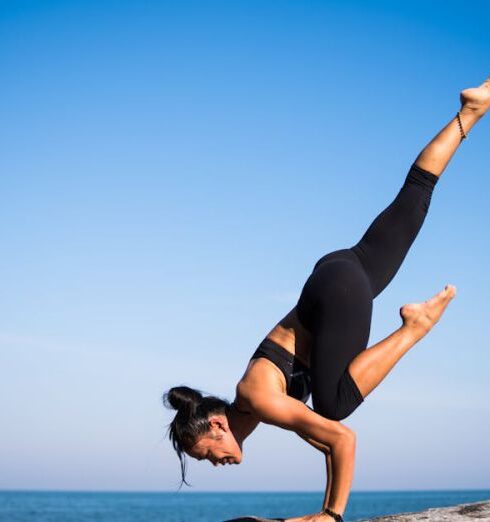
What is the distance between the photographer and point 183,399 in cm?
578

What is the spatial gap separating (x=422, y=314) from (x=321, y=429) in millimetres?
1082

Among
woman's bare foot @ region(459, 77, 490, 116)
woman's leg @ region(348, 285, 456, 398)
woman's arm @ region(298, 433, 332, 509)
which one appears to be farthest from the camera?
woman's bare foot @ region(459, 77, 490, 116)

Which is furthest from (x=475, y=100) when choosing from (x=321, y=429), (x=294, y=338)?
(x=321, y=429)

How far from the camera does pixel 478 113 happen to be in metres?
6.14

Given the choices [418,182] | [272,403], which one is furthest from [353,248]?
[272,403]

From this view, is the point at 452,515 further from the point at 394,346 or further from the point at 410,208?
the point at 410,208

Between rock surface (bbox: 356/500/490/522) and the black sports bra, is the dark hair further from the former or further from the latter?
rock surface (bbox: 356/500/490/522)

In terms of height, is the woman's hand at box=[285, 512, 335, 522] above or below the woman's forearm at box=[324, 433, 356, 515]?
below

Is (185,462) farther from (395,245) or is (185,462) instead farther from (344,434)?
(395,245)

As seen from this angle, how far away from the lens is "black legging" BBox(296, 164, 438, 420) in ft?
18.1

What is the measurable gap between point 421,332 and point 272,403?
47.0 inches

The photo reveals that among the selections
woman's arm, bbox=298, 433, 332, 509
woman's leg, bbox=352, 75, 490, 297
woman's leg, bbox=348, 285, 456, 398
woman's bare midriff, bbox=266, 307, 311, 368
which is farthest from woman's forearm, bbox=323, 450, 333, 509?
woman's leg, bbox=352, 75, 490, 297

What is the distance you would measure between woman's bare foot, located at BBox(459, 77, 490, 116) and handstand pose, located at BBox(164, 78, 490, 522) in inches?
10.2

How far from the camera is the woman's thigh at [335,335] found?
552 centimetres
